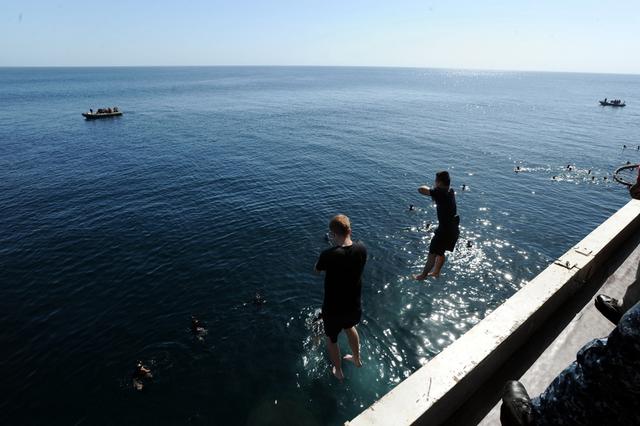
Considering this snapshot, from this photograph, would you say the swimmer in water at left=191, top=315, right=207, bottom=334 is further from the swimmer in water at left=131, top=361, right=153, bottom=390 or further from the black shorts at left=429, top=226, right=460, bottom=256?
the black shorts at left=429, top=226, right=460, bottom=256

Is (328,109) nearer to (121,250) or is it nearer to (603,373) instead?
(121,250)

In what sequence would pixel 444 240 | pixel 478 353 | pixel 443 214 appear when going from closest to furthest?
1. pixel 478 353
2. pixel 443 214
3. pixel 444 240

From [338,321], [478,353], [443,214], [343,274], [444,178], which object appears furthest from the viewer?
[443,214]

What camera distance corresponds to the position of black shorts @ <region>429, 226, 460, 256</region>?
8492mm

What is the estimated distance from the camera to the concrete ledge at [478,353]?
410 cm

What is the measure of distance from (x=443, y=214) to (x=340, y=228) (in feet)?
13.1

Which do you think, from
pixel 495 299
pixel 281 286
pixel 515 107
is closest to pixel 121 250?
pixel 281 286

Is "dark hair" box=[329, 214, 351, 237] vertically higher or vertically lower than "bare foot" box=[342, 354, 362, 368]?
higher

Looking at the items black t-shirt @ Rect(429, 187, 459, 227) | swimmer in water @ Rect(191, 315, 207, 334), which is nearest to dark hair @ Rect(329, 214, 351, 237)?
black t-shirt @ Rect(429, 187, 459, 227)

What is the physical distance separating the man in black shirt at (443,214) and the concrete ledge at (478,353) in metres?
2.31

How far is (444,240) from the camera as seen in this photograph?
341 inches

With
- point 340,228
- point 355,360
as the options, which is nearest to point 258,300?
point 355,360

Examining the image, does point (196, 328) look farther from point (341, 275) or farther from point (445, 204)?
point (445, 204)

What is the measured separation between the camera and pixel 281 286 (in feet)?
54.5
